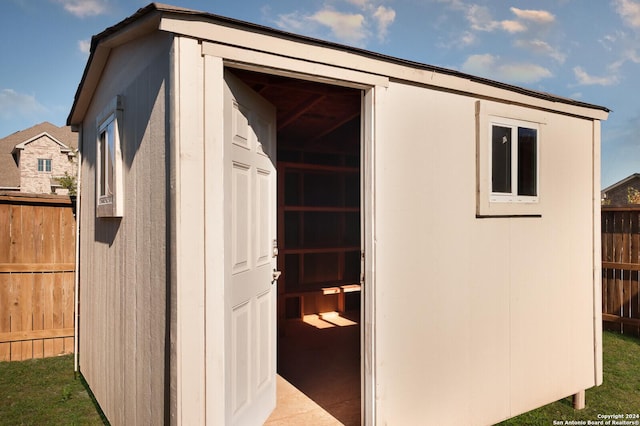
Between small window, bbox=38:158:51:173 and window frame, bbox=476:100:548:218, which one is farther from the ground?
small window, bbox=38:158:51:173

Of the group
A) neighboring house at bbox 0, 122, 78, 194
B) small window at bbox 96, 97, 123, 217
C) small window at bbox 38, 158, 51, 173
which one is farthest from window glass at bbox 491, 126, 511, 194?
small window at bbox 38, 158, 51, 173

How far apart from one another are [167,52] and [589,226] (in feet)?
12.9

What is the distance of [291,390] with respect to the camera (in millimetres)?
3414

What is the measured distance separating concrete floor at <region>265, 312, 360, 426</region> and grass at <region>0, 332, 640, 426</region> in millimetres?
1389

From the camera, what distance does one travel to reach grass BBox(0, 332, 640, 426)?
10.7 ft

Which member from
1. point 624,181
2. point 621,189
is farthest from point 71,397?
point 621,189

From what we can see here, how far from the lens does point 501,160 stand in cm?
308

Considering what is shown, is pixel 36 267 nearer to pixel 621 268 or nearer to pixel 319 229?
pixel 319 229

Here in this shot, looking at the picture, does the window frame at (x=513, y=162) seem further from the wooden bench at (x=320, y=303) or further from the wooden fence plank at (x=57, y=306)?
the wooden fence plank at (x=57, y=306)

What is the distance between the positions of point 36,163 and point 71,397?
2215 cm

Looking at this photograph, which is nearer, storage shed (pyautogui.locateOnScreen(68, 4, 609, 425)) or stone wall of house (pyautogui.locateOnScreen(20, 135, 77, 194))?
storage shed (pyautogui.locateOnScreen(68, 4, 609, 425))

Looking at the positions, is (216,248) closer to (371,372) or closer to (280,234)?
(371,372)

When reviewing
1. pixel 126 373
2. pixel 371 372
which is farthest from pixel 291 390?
pixel 126 373

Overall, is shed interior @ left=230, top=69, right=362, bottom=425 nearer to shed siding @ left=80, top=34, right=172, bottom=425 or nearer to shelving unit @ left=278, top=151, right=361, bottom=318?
shelving unit @ left=278, top=151, right=361, bottom=318
